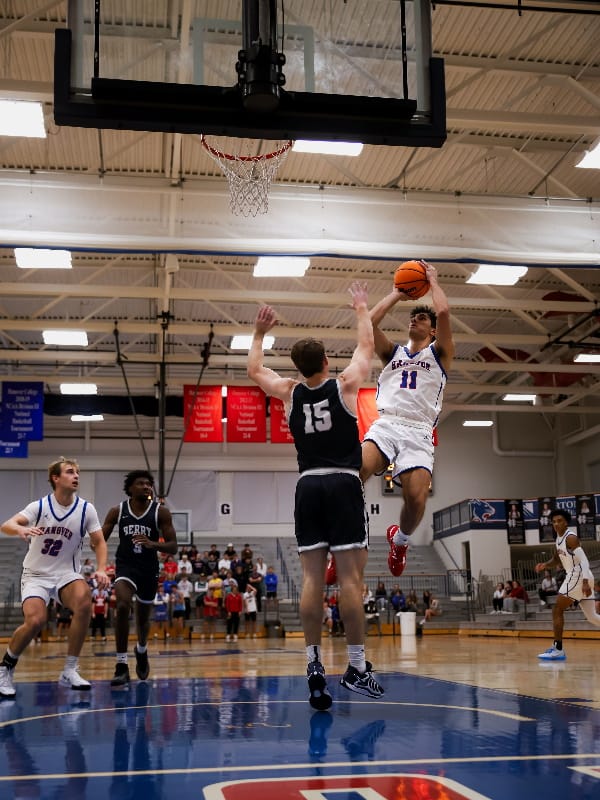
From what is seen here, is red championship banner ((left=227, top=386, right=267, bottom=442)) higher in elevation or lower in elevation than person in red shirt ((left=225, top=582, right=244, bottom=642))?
higher

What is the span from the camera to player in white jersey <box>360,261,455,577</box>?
6.87 m

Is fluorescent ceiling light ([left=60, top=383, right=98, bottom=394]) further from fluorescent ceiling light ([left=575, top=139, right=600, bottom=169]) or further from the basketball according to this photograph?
the basketball

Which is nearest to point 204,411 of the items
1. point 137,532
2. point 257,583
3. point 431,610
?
point 257,583

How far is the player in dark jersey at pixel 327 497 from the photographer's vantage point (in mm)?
5641

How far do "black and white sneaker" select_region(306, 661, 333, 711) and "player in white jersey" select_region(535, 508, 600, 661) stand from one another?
7136 mm

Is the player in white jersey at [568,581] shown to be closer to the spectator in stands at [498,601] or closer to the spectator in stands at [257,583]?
the spectator in stands at [257,583]

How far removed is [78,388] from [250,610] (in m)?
9.19

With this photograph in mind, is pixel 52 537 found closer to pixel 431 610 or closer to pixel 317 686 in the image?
pixel 317 686

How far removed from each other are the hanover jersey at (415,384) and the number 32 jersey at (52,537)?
2908 mm

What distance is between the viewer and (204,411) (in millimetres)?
24141

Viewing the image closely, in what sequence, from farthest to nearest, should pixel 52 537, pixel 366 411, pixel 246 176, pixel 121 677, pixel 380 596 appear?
1. pixel 380 596
2. pixel 366 411
3. pixel 246 176
4. pixel 121 677
5. pixel 52 537

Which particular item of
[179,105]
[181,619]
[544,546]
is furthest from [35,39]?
[544,546]

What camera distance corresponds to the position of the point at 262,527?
115 feet

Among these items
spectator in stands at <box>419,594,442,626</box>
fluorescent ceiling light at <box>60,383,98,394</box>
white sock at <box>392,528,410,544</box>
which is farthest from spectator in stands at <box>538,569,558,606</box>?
white sock at <box>392,528,410,544</box>
